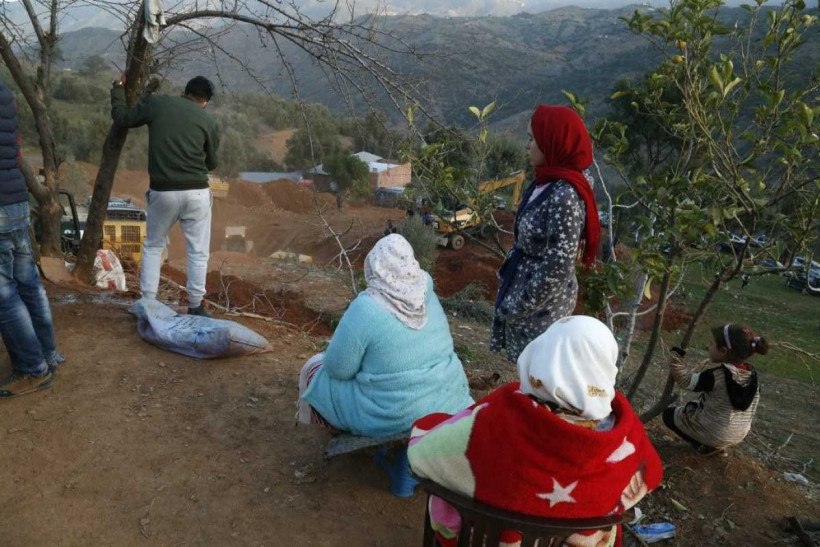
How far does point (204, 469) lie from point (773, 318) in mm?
16347

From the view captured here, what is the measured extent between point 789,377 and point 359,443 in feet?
35.8

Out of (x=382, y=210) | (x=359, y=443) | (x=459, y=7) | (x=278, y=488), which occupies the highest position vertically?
(x=459, y=7)

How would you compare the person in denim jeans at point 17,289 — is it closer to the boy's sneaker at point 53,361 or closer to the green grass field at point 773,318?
the boy's sneaker at point 53,361

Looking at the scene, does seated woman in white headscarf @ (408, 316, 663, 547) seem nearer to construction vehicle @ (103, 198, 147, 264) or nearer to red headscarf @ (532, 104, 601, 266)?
red headscarf @ (532, 104, 601, 266)

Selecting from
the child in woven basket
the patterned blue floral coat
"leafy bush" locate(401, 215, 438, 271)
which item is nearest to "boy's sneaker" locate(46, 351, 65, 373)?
the patterned blue floral coat

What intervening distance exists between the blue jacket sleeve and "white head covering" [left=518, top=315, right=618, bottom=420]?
977 millimetres

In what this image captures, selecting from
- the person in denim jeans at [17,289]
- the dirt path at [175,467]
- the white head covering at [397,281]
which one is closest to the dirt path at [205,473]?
the dirt path at [175,467]

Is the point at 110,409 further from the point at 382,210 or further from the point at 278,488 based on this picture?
the point at 382,210

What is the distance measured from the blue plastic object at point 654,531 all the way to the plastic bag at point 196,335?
2613 mm

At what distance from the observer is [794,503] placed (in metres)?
3.40

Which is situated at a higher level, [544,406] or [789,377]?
[544,406]

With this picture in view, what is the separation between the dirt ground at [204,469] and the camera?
2.59 meters

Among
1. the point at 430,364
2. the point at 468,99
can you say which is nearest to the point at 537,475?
the point at 430,364

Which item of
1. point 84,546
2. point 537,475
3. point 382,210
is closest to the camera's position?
point 537,475
